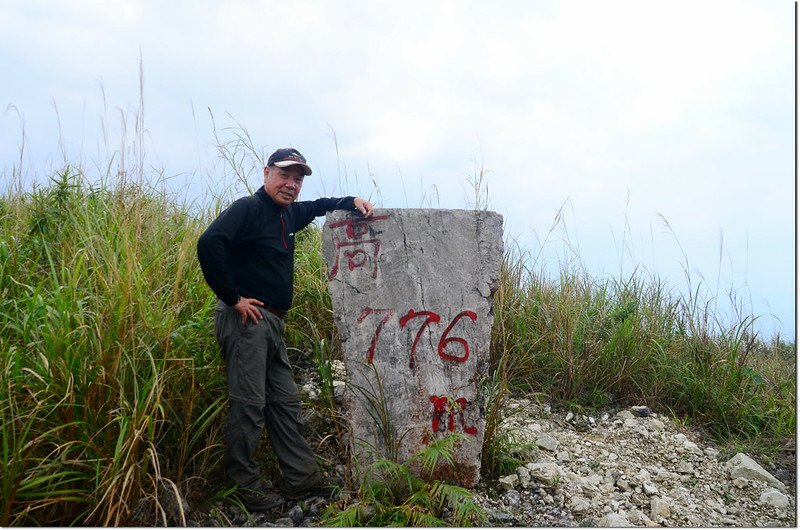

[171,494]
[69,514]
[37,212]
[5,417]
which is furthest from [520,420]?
[37,212]

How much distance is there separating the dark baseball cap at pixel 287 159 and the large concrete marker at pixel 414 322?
0.34m

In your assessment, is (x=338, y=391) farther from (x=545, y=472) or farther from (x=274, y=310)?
(x=545, y=472)

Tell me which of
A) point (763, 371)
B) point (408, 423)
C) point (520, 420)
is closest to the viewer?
point (408, 423)

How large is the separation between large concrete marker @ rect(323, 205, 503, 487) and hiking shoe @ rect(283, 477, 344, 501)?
21cm

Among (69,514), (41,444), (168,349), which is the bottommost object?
(69,514)

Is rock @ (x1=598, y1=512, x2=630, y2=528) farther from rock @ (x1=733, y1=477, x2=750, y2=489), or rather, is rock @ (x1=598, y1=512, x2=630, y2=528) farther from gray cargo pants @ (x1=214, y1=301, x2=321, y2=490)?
gray cargo pants @ (x1=214, y1=301, x2=321, y2=490)

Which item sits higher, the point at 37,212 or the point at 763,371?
the point at 37,212

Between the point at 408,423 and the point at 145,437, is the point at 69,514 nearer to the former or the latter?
the point at 145,437

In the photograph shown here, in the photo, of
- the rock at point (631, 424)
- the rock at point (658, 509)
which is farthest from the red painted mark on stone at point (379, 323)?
the rock at point (631, 424)

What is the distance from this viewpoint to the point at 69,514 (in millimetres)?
2717

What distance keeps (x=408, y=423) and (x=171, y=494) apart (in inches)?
49.3

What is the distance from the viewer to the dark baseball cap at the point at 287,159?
3.33 meters

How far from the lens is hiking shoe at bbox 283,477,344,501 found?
3.30m

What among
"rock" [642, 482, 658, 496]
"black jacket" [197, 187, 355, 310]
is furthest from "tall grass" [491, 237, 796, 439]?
"black jacket" [197, 187, 355, 310]
